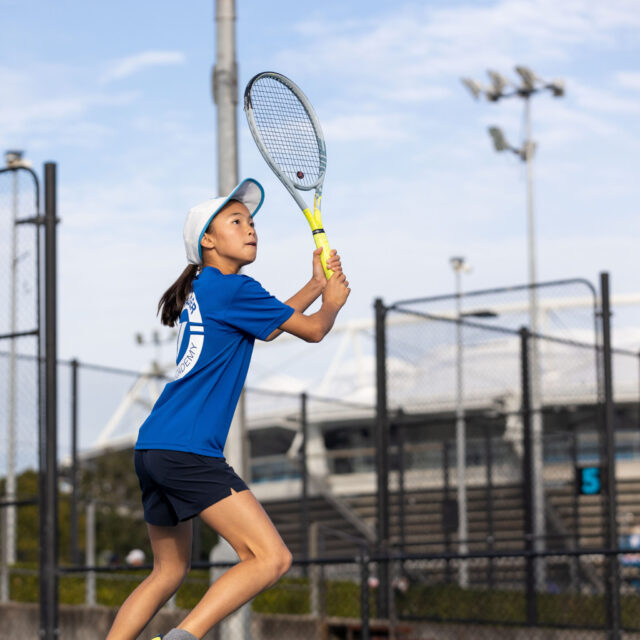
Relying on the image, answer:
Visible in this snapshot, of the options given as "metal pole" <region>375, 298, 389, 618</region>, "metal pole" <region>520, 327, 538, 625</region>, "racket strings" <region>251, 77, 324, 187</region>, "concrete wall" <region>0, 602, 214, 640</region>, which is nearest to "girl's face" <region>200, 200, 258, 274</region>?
"racket strings" <region>251, 77, 324, 187</region>

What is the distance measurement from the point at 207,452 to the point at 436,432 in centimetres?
2840

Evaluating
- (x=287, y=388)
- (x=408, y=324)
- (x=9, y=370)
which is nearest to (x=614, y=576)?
(x=408, y=324)

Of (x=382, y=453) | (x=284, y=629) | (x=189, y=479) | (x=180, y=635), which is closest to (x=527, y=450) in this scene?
(x=382, y=453)

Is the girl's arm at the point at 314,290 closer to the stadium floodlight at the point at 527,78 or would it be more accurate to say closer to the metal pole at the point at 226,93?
the metal pole at the point at 226,93

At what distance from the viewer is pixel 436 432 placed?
1266 inches

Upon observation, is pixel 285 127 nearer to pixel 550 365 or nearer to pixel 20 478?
pixel 20 478

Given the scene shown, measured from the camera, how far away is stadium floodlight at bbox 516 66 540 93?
91.5 feet

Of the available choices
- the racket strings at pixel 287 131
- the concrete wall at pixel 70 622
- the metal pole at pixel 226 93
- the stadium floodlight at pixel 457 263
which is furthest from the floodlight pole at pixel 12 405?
the stadium floodlight at pixel 457 263

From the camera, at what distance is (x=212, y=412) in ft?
13.4

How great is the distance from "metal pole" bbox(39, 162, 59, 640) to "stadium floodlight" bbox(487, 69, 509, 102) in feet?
70.4

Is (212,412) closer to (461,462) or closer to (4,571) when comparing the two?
(4,571)

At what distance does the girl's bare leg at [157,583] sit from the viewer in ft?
13.9

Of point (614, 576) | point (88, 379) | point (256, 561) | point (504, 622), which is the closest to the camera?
point (256, 561)

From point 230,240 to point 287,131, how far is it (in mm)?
743
